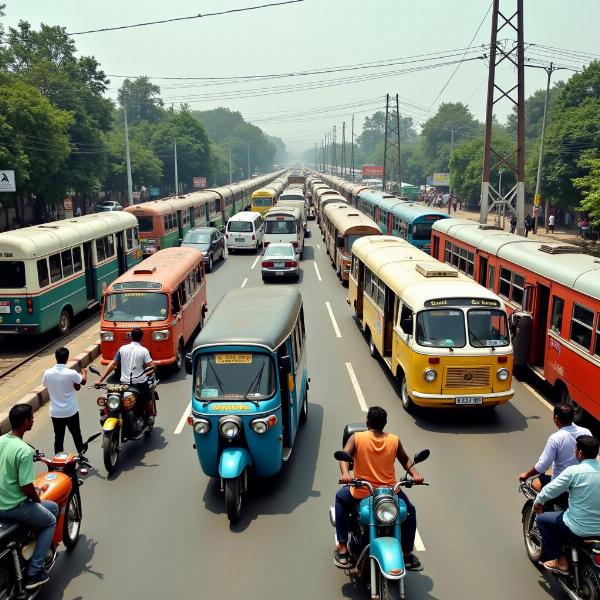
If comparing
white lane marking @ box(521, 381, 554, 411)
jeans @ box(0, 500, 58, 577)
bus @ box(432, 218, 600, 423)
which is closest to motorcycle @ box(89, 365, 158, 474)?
jeans @ box(0, 500, 58, 577)

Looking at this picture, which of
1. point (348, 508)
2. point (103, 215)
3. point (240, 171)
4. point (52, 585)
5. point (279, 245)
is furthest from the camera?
point (240, 171)

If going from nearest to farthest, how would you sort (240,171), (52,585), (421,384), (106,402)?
(52,585) < (106,402) < (421,384) < (240,171)

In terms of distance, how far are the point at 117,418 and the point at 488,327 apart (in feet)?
21.1

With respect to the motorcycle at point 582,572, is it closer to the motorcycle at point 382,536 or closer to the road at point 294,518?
the road at point 294,518

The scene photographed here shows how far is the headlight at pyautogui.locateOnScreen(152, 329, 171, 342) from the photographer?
1327 centimetres

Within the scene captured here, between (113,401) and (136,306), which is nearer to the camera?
(113,401)

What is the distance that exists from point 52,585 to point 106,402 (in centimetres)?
315

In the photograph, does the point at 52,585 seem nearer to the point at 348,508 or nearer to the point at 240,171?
the point at 348,508

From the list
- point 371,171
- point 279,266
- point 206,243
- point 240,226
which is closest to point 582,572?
point 279,266

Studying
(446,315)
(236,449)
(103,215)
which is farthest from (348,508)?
(103,215)

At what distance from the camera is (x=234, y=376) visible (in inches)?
332

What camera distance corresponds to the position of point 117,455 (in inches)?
380

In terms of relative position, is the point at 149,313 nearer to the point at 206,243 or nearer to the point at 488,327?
the point at 488,327

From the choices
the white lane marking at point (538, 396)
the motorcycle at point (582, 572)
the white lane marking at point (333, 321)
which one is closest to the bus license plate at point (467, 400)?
the white lane marking at point (538, 396)
